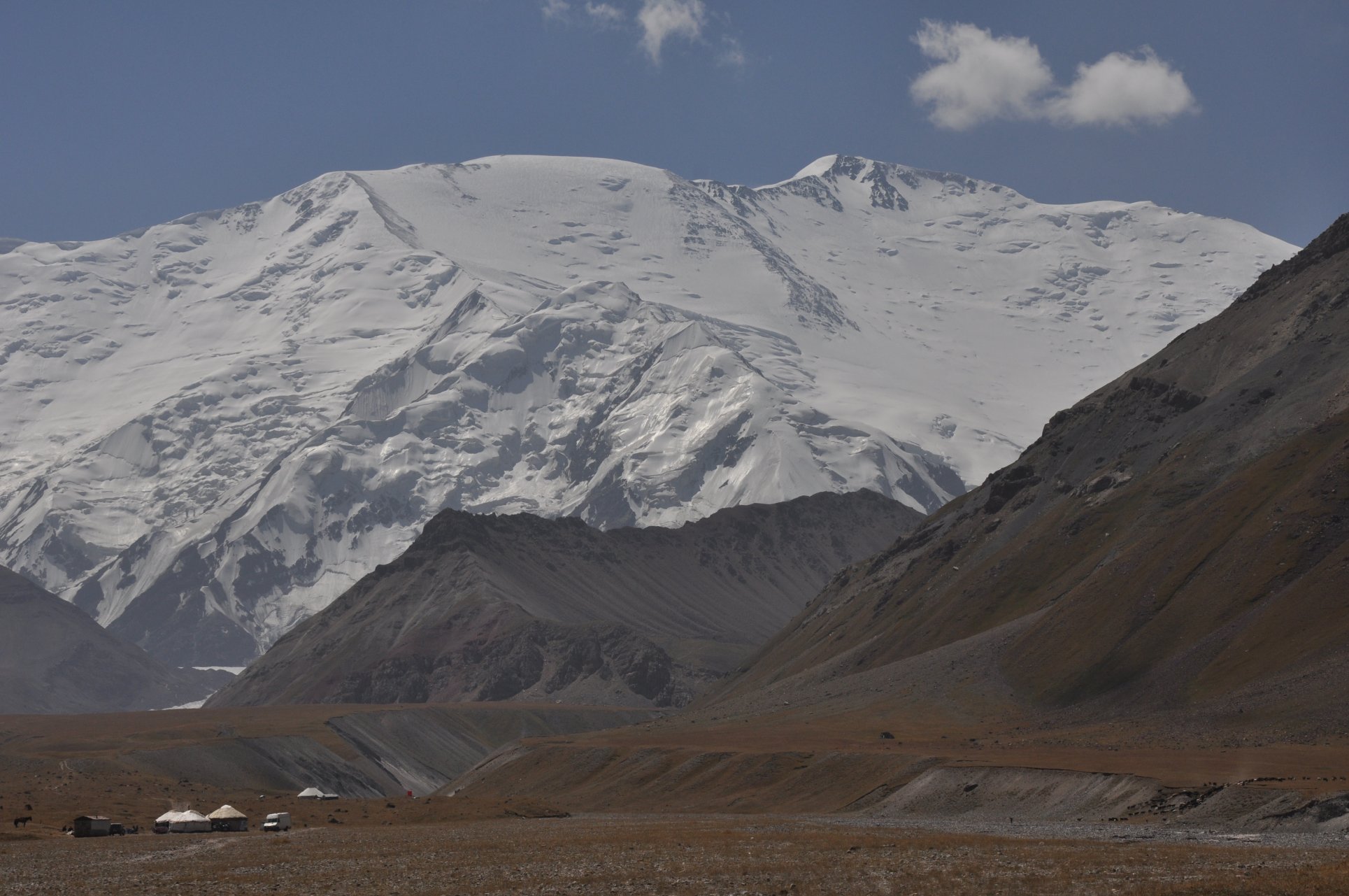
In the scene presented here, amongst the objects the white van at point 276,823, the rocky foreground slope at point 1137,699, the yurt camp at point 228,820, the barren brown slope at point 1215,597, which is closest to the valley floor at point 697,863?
the yurt camp at point 228,820

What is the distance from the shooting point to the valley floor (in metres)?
62.0

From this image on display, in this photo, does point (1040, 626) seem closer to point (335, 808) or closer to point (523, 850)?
point (335, 808)

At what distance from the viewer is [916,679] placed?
18788cm

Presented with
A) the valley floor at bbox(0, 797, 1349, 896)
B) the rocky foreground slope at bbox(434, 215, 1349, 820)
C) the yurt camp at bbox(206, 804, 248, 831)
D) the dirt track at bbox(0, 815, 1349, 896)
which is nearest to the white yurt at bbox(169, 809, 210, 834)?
the yurt camp at bbox(206, 804, 248, 831)

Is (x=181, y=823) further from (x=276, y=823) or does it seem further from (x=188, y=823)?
(x=276, y=823)

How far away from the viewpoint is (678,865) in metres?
71.4

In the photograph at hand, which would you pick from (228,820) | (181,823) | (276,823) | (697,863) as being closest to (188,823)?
(181,823)

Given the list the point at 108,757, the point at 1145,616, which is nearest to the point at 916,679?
the point at 1145,616

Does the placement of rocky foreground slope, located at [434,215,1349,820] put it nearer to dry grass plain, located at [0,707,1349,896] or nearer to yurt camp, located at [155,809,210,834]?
dry grass plain, located at [0,707,1349,896]

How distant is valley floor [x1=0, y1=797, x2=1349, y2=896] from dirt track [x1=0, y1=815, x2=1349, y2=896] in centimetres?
14

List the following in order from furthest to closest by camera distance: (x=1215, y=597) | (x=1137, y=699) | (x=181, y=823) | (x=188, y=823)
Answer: (x=1215, y=597)
(x=1137, y=699)
(x=188, y=823)
(x=181, y=823)

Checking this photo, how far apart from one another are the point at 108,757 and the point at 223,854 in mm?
95061

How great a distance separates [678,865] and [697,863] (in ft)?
2.87

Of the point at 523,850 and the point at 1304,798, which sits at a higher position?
the point at 523,850
